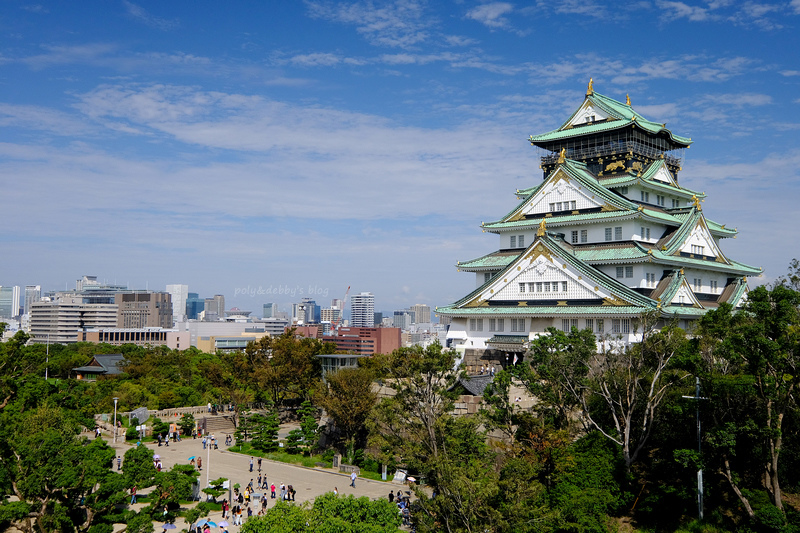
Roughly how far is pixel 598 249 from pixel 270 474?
1177 inches

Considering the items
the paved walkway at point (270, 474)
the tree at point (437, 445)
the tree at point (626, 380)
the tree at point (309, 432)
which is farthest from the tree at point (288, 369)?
the tree at point (626, 380)

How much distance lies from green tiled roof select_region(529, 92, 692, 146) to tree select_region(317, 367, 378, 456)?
88.4ft

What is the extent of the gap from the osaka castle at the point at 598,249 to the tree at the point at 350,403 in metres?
8.06

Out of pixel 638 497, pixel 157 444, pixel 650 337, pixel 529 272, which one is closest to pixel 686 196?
pixel 529 272

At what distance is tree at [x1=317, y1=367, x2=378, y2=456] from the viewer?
177 feet

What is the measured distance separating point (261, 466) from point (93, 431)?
25225 mm

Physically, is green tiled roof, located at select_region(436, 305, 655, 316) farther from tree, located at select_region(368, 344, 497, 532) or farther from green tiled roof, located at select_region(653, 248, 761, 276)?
tree, located at select_region(368, 344, 497, 532)

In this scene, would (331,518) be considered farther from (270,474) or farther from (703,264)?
(703,264)

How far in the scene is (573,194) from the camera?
188ft

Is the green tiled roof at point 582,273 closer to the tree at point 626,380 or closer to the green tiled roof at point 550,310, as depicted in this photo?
the green tiled roof at point 550,310

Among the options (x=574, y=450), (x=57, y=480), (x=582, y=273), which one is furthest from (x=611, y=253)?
(x=57, y=480)

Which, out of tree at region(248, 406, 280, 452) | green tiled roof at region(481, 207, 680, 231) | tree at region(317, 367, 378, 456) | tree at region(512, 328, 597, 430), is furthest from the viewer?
tree at region(248, 406, 280, 452)

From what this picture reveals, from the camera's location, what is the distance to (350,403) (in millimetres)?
54469

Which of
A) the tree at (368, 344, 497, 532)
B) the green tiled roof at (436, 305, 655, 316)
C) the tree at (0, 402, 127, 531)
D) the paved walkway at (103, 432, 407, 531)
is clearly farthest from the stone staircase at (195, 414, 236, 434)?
the tree at (0, 402, 127, 531)
